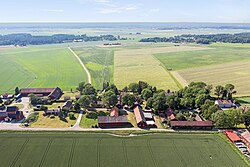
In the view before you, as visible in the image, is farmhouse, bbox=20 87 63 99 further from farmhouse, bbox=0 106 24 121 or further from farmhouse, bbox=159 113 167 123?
farmhouse, bbox=159 113 167 123

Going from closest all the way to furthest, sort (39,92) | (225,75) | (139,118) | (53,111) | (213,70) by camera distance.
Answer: (139,118), (53,111), (39,92), (225,75), (213,70)

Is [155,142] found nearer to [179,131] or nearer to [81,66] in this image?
[179,131]

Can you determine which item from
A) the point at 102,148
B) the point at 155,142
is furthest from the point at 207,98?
the point at 102,148

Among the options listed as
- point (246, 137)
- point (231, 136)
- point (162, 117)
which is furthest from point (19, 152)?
point (246, 137)

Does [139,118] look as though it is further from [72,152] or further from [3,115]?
[3,115]

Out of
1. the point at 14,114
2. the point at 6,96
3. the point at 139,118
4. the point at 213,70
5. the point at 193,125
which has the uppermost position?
the point at 213,70

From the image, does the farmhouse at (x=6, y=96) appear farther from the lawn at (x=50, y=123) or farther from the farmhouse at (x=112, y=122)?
the farmhouse at (x=112, y=122)

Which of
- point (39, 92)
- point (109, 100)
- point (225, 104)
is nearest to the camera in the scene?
point (109, 100)

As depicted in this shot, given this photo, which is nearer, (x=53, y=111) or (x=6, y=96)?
(x=53, y=111)
